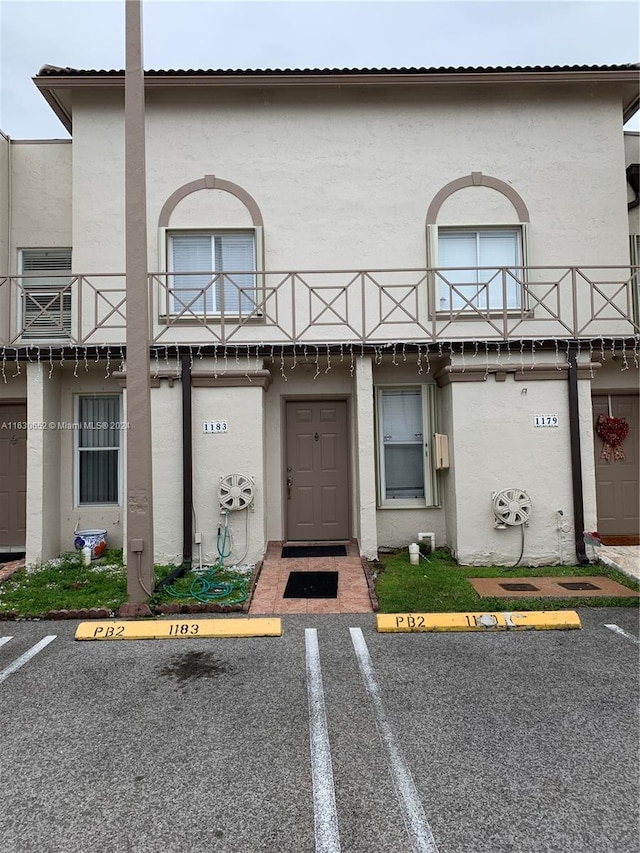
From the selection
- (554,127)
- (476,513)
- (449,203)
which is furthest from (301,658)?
(554,127)

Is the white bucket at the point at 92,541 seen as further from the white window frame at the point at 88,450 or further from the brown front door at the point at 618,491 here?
the brown front door at the point at 618,491

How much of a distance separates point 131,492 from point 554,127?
8859 mm

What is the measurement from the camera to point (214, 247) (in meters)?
8.90

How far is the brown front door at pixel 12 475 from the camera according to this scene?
8.70m

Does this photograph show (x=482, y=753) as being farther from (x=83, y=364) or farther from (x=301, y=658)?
(x=83, y=364)

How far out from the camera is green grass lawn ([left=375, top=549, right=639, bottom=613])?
19.3 feet

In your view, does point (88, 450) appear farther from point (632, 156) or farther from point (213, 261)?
point (632, 156)

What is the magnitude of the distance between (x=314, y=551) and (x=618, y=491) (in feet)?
16.8

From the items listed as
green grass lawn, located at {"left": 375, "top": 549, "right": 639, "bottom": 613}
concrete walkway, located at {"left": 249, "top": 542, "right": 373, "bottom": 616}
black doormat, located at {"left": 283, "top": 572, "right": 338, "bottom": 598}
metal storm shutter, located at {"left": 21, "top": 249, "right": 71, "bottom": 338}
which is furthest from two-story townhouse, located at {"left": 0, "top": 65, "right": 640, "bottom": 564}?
black doormat, located at {"left": 283, "top": 572, "right": 338, "bottom": 598}

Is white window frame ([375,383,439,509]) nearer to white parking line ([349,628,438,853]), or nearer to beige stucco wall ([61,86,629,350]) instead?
beige stucco wall ([61,86,629,350])

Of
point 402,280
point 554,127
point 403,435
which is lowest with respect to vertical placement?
point 403,435

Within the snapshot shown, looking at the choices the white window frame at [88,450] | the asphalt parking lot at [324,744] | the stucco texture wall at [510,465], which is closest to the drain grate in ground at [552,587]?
the stucco texture wall at [510,465]

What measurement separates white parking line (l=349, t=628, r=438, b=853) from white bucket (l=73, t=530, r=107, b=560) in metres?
5.17

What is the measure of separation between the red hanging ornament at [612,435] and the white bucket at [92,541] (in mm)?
8089
